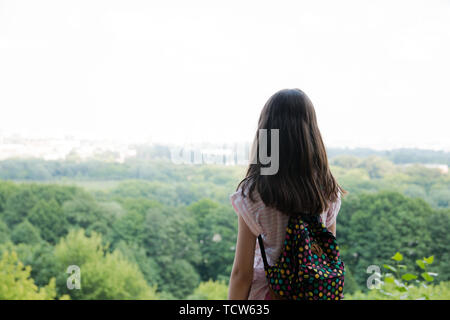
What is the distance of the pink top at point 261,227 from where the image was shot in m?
0.91

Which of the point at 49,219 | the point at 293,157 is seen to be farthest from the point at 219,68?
the point at 293,157

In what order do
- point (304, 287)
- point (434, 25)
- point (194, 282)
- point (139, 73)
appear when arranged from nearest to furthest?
point (304, 287)
point (434, 25)
point (139, 73)
point (194, 282)

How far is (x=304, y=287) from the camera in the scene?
85 cm

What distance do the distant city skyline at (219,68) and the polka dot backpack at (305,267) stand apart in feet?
7.66

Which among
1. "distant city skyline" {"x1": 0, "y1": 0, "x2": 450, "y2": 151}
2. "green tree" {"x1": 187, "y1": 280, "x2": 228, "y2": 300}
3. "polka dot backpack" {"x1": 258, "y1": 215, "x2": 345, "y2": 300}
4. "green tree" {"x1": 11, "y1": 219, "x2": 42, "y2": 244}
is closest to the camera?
"polka dot backpack" {"x1": 258, "y1": 215, "x2": 345, "y2": 300}

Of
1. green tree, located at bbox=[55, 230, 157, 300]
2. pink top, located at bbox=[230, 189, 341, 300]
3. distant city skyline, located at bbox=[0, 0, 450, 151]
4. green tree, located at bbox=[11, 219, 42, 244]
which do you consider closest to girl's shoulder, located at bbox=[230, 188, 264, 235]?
pink top, located at bbox=[230, 189, 341, 300]

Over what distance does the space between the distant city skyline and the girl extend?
224 cm

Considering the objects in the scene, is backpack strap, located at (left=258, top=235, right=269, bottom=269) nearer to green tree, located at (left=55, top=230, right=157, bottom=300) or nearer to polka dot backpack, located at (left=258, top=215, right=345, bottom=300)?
polka dot backpack, located at (left=258, top=215, right=345, bottom=300)

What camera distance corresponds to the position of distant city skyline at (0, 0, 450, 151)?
3.19 meters

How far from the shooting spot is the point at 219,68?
3.46m

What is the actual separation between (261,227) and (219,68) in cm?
277
